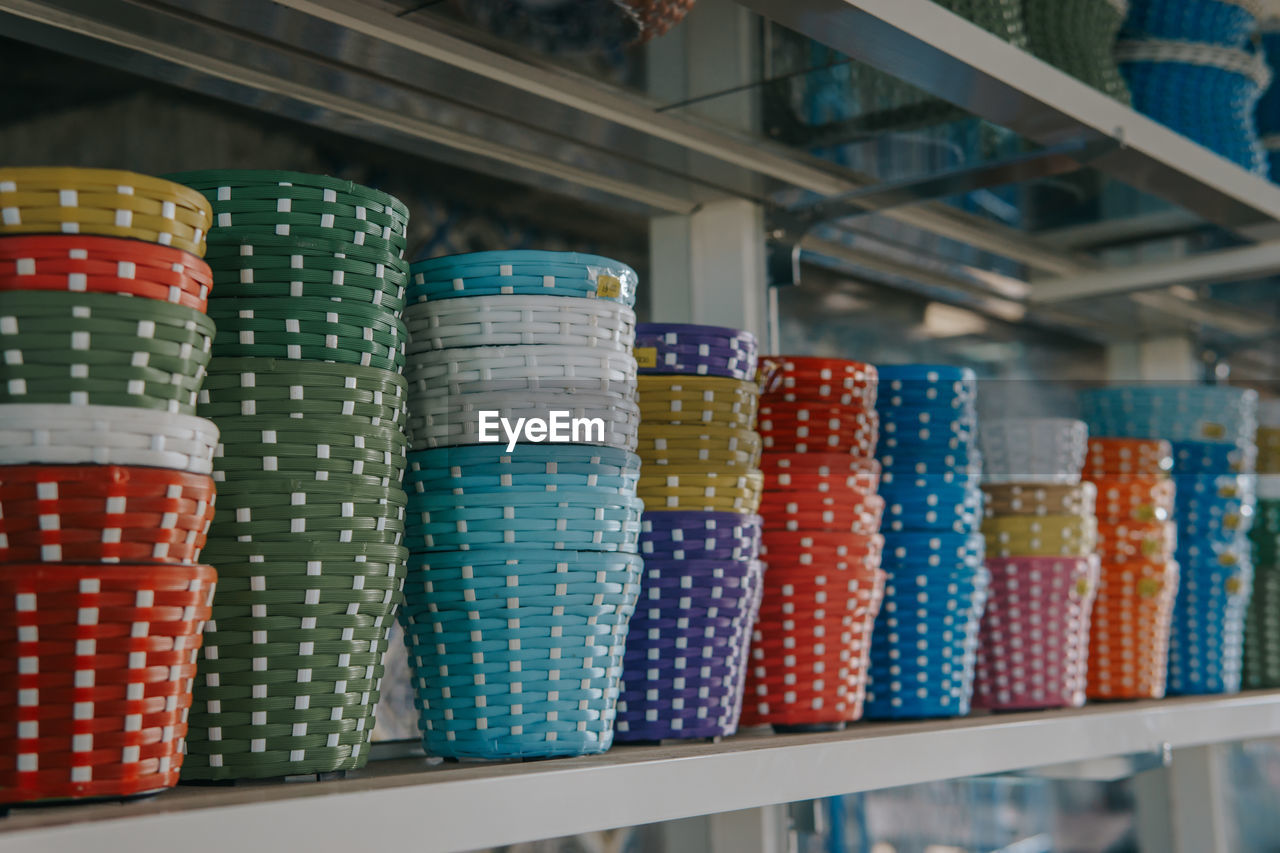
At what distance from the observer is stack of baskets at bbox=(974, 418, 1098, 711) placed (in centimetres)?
104

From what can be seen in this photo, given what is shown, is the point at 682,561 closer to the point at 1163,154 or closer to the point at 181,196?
the point at 181,196

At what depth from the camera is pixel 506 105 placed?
891 millimetres

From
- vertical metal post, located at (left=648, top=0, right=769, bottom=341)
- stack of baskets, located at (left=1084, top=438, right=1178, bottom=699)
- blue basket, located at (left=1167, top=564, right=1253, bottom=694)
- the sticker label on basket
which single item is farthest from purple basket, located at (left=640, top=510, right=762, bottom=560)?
blue basket, located at (left=1167, top=564, right=1253, bottom=694)

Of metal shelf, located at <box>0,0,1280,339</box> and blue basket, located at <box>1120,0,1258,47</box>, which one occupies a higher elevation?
blue basket, located at <box>1120,0,1258,47</box>

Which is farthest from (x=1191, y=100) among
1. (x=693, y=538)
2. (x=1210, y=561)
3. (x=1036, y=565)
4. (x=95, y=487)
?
(x=95, y=487)

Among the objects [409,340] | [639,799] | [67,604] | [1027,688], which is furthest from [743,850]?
[67,604]

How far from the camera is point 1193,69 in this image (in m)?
1.33

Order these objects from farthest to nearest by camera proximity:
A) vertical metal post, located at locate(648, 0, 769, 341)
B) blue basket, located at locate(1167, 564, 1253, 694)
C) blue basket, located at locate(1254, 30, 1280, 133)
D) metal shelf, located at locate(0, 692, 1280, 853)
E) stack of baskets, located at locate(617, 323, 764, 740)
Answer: blue basket, located at locate(1254, 30, 1280, 133) < blue basket, located at locate(1167, 564, 1253, 694) < vertical metal post, located at locate(648, 0, 769, 341) < stack of baskets, located at locate(617, 323, 764, 740) < metal shelf, located at locate(0, 692, 1280, 853)

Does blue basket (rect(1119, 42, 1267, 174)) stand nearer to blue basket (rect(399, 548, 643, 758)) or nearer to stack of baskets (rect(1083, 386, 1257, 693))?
stack of baskets (rect(1083, 386, 1257, 693))

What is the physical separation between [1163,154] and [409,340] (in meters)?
0.75

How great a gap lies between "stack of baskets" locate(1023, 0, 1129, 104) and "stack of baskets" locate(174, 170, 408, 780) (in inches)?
28.6

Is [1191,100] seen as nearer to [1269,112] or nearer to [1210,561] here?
[1269,112]

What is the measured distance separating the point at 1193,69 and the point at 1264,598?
564mm

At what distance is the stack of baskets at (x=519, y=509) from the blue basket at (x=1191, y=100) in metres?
0.86
